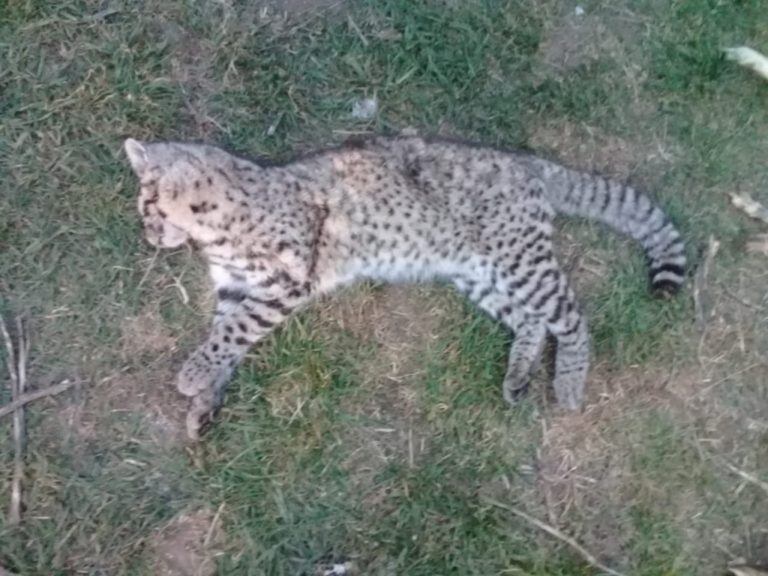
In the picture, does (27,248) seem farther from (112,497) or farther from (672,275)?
(672,275)

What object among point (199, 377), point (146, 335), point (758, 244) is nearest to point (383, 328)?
point (199, 377)

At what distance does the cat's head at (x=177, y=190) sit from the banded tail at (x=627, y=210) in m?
1.77

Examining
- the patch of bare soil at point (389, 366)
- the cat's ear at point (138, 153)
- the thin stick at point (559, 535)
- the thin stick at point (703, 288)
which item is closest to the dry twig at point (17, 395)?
the cat's ear at point (138, 153)

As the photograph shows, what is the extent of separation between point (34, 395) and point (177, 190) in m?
1.31

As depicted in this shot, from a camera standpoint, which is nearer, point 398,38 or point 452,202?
point 452,202

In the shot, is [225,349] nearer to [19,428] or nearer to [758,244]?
[19,428]

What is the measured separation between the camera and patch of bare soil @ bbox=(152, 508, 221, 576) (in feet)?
16.3

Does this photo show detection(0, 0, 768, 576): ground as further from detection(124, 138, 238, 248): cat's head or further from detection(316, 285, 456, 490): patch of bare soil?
detection(124, 138, 238, 248): cat's head

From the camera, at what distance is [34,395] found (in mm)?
5031

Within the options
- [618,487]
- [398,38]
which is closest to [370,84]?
[398,38]

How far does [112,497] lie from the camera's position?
4.98 metres

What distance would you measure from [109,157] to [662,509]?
3507 mm

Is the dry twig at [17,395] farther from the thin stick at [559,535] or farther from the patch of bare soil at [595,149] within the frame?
the patch of bare soil at [595,149]

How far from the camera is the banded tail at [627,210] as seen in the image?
525cm
